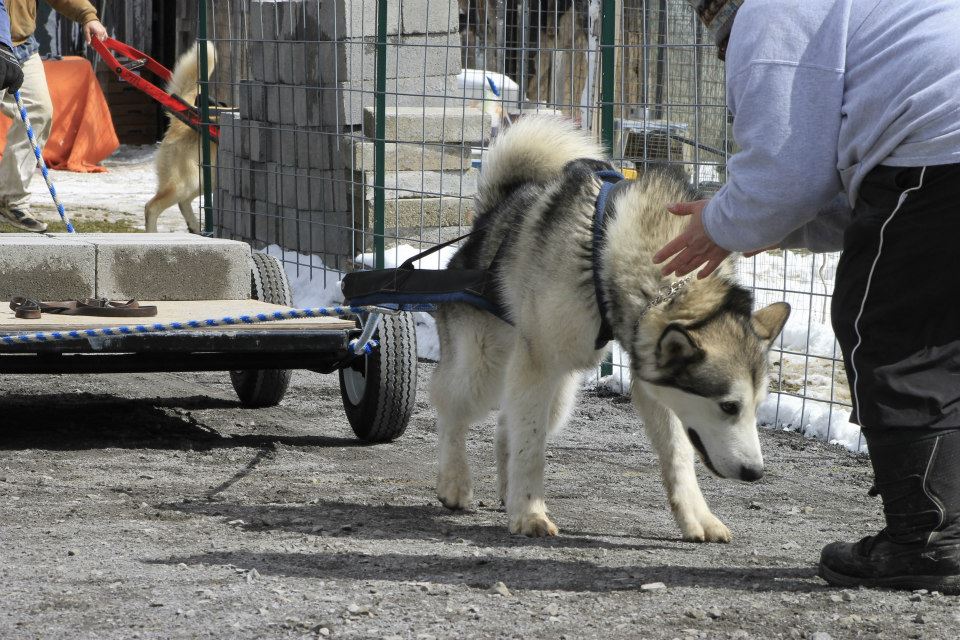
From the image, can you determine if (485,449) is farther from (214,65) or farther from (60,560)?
(214,65)

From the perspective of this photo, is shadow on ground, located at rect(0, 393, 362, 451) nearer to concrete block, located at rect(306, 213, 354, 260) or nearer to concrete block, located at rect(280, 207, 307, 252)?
concrete block, located at rect(306, 213, 354, 260)

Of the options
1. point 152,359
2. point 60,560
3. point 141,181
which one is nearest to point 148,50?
point 141,181

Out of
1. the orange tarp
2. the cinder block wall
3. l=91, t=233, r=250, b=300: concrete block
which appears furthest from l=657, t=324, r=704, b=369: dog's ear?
the orange tarp

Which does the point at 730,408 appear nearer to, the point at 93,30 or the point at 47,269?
the point at 47,269

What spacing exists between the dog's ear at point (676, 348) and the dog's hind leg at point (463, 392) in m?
0.84

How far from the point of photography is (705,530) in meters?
3.48

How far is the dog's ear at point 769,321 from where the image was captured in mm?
3244

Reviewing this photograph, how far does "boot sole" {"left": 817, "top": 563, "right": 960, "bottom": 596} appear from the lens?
8.99 ft

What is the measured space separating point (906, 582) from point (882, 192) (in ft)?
2.98

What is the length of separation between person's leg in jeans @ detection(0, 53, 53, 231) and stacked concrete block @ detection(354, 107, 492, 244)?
2.22m

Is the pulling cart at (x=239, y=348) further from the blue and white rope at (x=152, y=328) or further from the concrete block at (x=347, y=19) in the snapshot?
the concrete block at (x=347, y=19)

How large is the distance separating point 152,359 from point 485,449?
4.48 ft

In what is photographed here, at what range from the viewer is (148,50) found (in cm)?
1781

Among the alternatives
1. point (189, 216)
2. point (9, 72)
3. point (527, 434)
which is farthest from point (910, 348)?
point (189, 216)
